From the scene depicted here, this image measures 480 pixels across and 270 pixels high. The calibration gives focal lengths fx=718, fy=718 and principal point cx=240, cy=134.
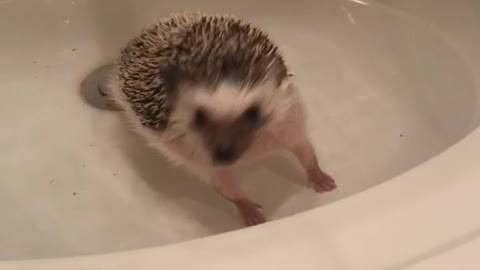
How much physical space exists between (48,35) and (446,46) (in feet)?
2.48

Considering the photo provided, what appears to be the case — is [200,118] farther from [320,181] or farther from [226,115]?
[320,181]

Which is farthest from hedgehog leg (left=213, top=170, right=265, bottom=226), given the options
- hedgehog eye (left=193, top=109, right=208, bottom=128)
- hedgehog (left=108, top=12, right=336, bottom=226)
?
hedgehog eye (left=193, top=109, right=208, bottom=128)

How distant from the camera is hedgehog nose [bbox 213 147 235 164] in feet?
3.14

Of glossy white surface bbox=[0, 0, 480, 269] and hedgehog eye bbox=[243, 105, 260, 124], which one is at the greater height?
hedgehog eye bbox=[243, 105, 260, 124]

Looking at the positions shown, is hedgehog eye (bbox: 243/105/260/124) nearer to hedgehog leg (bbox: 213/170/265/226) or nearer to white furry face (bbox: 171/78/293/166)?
white furry face (bbox: 171/78/293/166)

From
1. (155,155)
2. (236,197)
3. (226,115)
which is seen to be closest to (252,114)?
(226,115)

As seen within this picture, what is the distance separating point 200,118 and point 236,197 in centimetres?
19

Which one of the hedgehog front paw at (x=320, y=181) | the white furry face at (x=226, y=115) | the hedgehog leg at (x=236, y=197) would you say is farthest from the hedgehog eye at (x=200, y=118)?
the hedgehog front paw at (x=320, y=181)

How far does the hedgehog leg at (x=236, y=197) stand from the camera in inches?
43.3

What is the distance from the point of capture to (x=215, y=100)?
948 mm

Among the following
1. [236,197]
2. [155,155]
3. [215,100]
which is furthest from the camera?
[155,155]

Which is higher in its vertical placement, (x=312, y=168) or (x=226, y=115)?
(x=226, y=115)

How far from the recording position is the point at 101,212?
1158mm

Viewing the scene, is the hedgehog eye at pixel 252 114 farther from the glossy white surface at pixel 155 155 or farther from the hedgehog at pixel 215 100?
the glossy white surface at pixel 155 155
